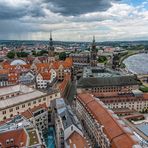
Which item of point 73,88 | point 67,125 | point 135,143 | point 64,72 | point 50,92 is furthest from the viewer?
point 64,72

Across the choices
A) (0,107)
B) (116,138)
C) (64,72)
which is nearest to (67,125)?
(116,138)

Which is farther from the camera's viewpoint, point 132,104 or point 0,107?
point 132,104

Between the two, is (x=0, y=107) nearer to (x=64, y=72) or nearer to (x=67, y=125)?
(x=67, y=125)

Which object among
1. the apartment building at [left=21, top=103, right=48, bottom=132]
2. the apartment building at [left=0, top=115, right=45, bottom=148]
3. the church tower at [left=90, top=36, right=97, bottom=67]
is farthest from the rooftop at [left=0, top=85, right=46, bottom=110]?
the church tower at [left=90, top=36, right=97, bottom=67]

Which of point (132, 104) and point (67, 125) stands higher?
point (67, 125)

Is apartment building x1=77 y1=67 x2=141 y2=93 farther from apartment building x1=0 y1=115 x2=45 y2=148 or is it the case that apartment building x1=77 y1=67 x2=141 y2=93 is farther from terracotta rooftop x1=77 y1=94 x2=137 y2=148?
apartment building x1=0 y1=115 x2=45 y2=148

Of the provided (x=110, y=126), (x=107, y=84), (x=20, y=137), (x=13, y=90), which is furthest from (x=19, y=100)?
(x=107, y=84)
